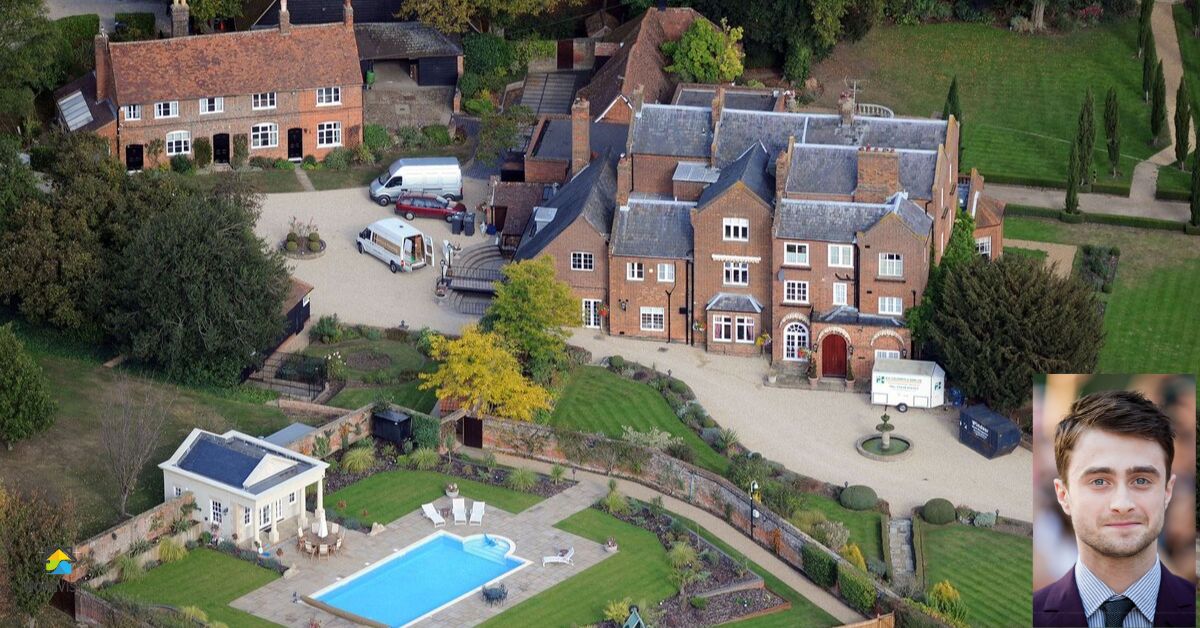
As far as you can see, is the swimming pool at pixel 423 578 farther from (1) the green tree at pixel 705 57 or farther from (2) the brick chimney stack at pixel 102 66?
(1) the green tree at pixel 705 57

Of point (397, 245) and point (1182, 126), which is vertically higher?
point (1182, 126)

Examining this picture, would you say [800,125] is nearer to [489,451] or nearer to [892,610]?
[489,451]

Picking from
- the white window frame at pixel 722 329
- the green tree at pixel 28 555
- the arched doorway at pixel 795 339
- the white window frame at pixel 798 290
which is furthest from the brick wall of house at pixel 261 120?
the green tree at pixel 28 555

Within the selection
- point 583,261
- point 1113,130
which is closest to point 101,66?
point 583,261

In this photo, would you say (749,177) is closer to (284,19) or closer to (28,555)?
(284,19)

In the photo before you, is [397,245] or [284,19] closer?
[397,245]

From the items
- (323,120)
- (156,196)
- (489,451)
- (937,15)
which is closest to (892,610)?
(489,451)

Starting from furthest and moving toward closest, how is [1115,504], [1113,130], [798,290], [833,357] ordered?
[1113,130]
[798,290]
[833,357]
[1115,504]
